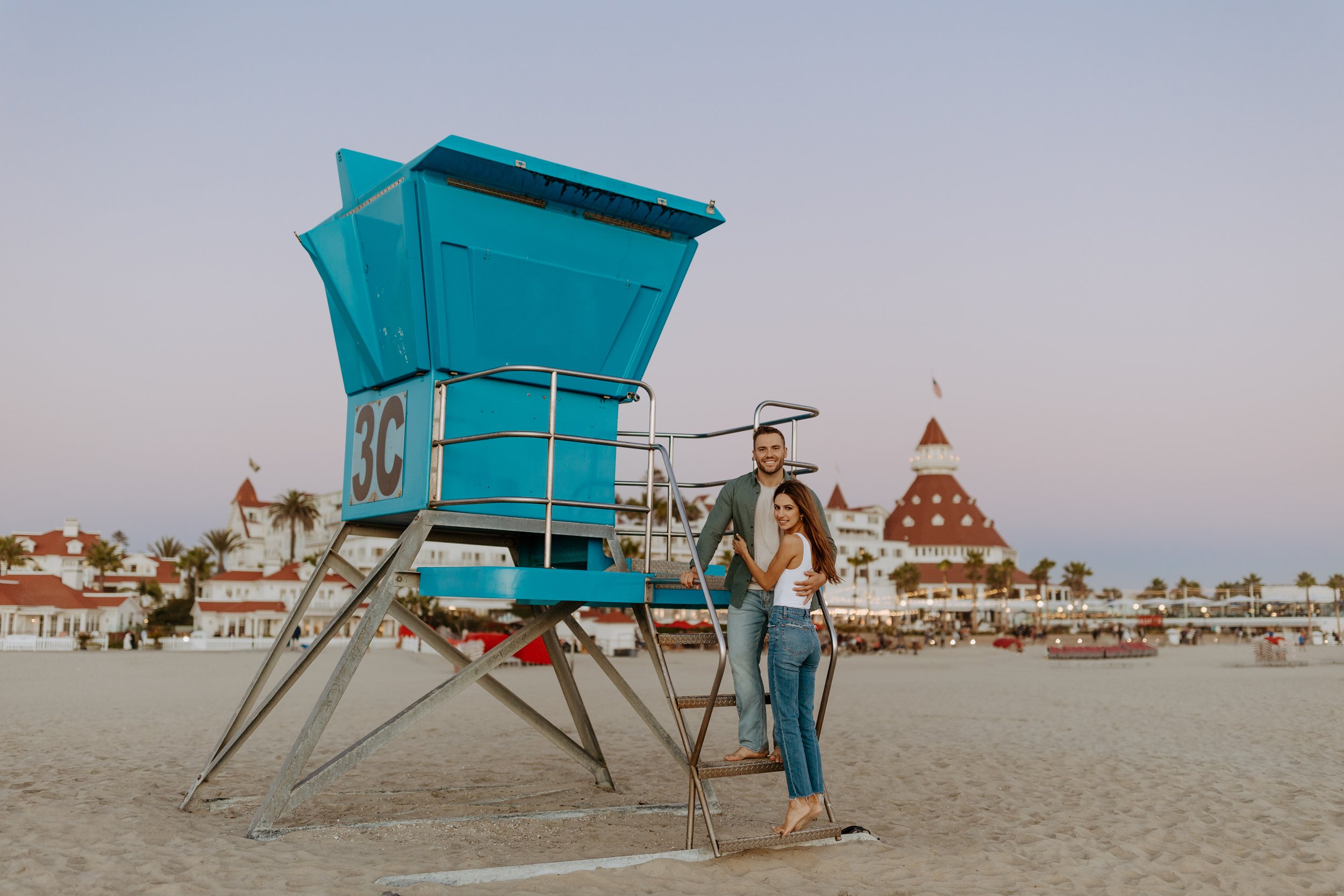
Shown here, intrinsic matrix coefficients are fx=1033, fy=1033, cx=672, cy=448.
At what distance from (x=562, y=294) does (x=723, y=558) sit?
88360 mm

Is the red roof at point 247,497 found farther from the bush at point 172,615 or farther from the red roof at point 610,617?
the red roof at point 610,617

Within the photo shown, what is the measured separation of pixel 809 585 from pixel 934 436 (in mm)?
122879

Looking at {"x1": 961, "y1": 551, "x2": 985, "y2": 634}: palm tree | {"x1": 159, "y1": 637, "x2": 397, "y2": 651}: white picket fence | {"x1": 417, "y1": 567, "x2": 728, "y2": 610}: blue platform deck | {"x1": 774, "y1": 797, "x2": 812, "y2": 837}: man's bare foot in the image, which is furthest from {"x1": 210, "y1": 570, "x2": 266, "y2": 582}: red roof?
{"x1": 774, "y1": 797, "x2": 812, "y2": 837}: man's bare foot

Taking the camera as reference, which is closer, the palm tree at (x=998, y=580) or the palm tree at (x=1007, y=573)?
the palm tree at (x=1007, y=573)

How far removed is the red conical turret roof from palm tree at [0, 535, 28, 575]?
92600 mm

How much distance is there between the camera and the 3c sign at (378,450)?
7.12 m

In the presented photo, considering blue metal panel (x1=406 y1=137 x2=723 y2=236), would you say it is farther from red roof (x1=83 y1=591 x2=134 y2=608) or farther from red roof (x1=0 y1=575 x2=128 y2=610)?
red roof (x1=83 y1=591 x2=134 y2=608)

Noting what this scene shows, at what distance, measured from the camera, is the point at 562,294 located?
7.35 m

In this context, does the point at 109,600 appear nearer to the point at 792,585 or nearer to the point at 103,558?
the point at 103,558

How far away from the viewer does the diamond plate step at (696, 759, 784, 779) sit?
18.8 ft

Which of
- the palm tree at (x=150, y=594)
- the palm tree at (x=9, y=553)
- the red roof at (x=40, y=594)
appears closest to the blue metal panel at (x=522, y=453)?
the red roof at (x=40, y=594)

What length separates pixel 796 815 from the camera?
5867 mm

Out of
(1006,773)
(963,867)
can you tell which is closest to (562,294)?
(963,867)

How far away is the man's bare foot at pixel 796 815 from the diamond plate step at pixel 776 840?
0.10 feet
